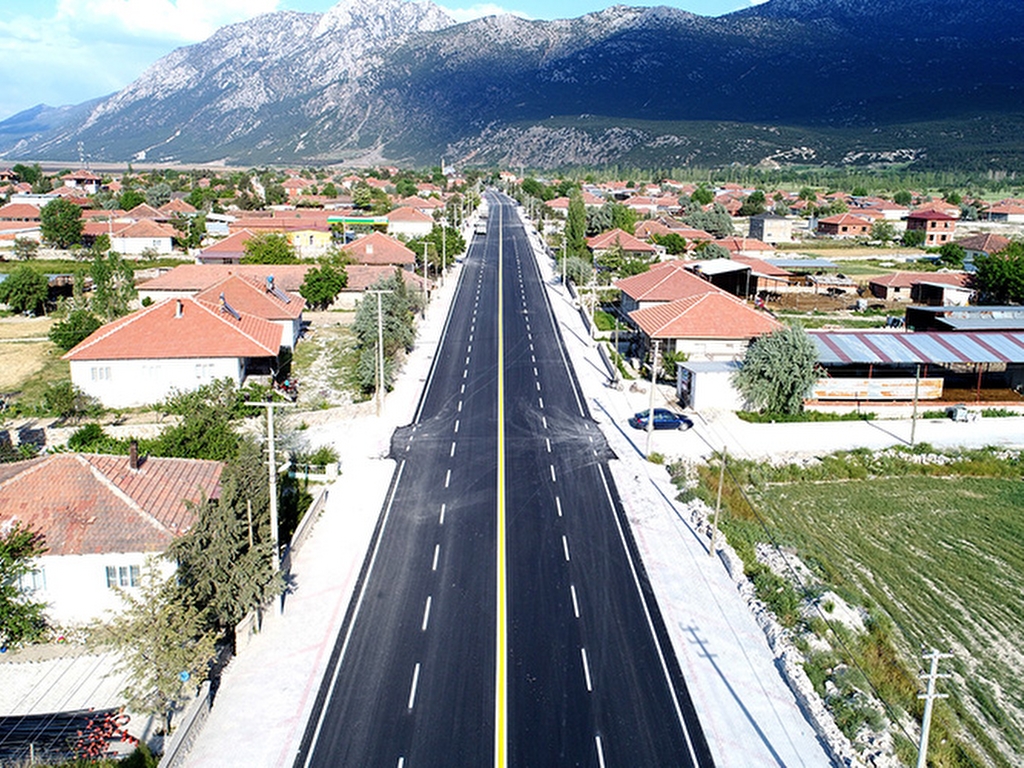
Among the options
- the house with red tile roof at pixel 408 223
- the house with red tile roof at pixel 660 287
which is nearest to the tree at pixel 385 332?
the house with red tile roof at pixel 660 287

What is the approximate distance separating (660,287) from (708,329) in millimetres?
12263

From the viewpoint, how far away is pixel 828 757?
19781 mm

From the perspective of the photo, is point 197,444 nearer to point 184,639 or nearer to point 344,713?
point 184,639

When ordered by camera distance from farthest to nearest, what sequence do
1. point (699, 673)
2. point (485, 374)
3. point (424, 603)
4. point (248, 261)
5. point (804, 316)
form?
point (248, 261), point (804, 316), point (485, 374), point (424, 603), point (699, 673)

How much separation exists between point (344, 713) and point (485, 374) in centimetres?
3374

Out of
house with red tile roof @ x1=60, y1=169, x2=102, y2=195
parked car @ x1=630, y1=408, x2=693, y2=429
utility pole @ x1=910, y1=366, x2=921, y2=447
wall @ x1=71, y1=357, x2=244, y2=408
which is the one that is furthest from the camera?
house with red tile roof @ x1=60, y1=169, x2=102, y2=195

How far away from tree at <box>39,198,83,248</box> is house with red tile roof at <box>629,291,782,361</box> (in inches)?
3511

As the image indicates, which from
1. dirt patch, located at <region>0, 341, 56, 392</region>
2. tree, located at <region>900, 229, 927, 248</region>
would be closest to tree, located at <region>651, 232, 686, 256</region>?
tree, located at <region>900, 229, 927, 248</region>

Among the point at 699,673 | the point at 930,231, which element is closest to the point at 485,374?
the point at 699,673

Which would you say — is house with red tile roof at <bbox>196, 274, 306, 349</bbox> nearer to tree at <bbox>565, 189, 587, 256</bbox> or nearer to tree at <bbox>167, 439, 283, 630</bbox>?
tree at <bbox>167, 439, 283, 630</bbox>

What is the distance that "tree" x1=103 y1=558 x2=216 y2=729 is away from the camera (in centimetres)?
2000

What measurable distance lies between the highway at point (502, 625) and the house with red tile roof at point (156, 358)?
12339mm

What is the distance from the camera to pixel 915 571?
29312 millimetres

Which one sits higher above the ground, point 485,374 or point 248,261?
point 248,261
